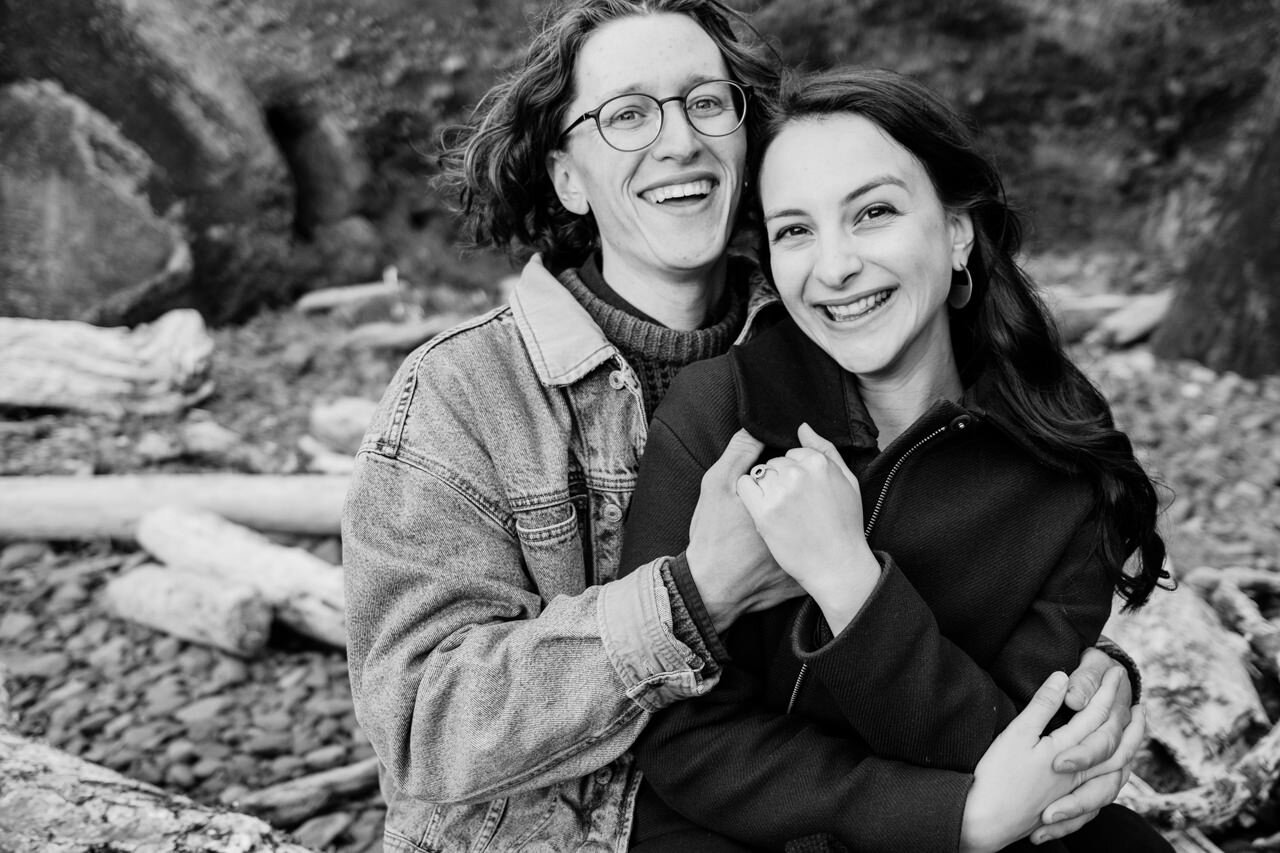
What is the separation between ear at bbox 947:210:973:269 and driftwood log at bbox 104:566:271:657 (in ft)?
10.4

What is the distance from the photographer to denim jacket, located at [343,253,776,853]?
7.04 feet

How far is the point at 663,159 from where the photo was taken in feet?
8.66

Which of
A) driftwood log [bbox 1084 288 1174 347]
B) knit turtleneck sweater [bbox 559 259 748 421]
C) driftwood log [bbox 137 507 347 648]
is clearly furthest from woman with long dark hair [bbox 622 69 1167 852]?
driftwood log [bbox 1084 288 1174 347]

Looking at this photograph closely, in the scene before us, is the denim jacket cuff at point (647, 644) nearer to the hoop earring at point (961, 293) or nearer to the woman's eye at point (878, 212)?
the woman's eye at point (878, 212)

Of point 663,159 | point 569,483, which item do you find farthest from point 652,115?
point 569,483

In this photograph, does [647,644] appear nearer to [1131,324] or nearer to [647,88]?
[647,88]

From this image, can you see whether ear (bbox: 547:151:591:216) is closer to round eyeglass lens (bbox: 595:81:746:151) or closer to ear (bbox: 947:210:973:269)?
round eyeglass lens (bbox: 595:81:746:151)

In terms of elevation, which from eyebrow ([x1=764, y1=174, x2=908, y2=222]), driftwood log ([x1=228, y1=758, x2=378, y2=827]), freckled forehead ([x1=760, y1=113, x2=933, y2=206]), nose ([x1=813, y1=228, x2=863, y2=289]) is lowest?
driftwood log ([x1=228, y1=758, x2=378, y2=827])

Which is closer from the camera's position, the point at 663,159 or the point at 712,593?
the point at 712,593

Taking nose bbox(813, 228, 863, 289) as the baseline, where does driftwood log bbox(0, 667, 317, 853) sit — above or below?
below

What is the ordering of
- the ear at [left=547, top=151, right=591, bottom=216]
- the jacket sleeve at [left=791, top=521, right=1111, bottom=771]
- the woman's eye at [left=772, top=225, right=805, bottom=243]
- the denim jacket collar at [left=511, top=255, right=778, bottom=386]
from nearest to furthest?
the jacket sleeve at [left=791, top=521, right=1111, bottom=771] < the woman's eye at [left=772, top=225, right=805, bottom=243] < the denim jacket collar at [left=511, top=255, right=778, bottom=386] < the ear at [left=547, top=151, right=591, bottom=216]

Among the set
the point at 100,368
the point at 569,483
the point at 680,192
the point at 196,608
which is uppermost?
the point at 680,192

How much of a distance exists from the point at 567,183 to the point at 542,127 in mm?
171

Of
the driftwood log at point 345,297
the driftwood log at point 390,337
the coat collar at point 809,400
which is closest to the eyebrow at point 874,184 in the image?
the coat collar at point 809,400
